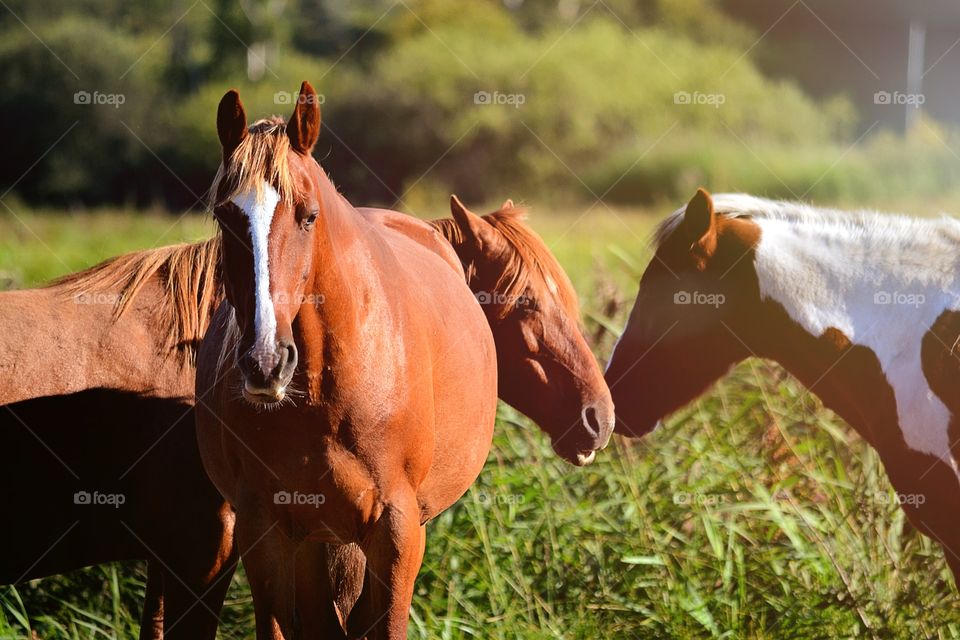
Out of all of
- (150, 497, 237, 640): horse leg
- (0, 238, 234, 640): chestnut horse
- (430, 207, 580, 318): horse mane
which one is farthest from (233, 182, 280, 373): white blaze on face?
(430, 207, 580, 318): horse mane

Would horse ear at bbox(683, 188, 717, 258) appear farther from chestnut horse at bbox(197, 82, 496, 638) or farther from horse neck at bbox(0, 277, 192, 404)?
horse neck at bbox(0, 277, 192, 404)

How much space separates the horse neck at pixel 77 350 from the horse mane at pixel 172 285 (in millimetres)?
36

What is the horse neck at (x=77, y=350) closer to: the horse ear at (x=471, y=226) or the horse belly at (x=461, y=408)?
the horse belly at (x=461, y=408)

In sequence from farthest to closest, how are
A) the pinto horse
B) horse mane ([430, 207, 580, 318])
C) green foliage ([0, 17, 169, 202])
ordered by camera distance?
green foliage ([0, 17, 169, 202])
horse mane ([430, 207, 580, 318])
the pinto horse

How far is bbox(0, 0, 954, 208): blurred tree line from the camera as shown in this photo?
15.4 meters

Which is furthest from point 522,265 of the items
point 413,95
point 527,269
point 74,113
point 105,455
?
point 413,95

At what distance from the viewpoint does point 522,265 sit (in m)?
4.09

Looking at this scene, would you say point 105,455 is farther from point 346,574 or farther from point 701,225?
point 701,225

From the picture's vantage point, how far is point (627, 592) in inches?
186

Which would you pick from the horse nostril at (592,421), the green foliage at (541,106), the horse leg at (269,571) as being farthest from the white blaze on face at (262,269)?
the green foliage at (541,106)

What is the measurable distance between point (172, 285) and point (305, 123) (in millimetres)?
1394

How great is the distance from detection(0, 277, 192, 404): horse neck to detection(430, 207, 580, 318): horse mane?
1113 mm

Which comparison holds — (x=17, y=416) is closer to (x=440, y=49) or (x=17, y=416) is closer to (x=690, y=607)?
(x=690, y=607)

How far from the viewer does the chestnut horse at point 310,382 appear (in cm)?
258
